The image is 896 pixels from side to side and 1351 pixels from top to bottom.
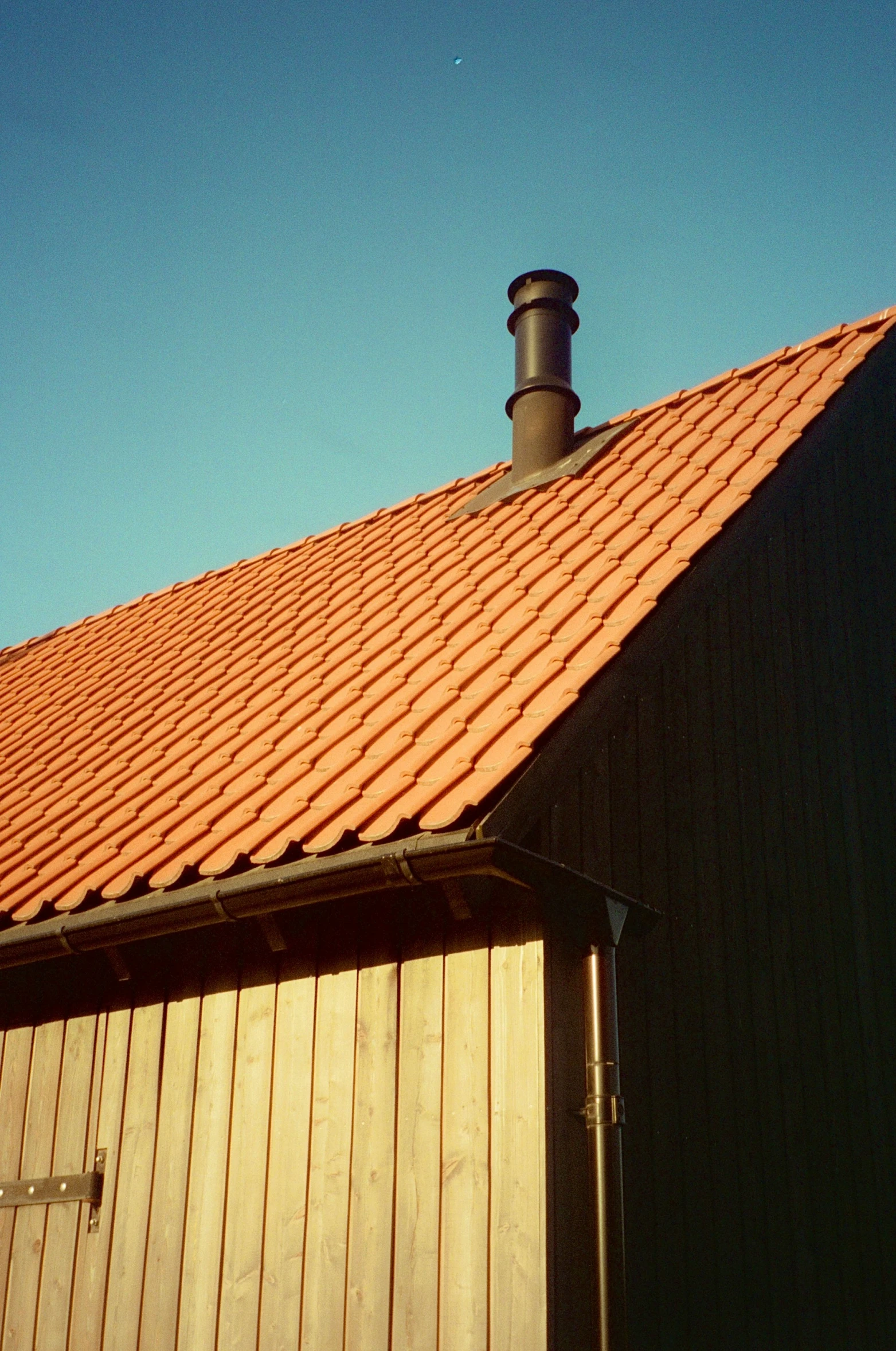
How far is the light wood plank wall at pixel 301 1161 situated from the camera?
414 cm

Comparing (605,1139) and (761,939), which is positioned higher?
(761,939)

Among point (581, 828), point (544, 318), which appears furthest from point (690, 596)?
point (544, 318)

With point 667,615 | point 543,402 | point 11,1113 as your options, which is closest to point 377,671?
point 667,615

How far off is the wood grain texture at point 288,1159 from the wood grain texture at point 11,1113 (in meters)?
1.43

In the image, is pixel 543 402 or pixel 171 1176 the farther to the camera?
pixel 543 402

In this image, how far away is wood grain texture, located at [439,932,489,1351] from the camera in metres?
4.05

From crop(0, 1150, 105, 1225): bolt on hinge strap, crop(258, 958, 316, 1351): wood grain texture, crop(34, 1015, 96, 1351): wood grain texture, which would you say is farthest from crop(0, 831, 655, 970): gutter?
crop(0, 1150, 105, 1225): bolt on hinge strap

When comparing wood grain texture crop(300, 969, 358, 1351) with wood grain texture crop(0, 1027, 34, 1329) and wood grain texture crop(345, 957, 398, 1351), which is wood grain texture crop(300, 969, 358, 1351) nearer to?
wood grain texture crop(345, 957, 398, 1351)

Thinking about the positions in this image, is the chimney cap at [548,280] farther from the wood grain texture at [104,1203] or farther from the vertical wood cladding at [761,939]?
the wood grain texture at [104,1203]

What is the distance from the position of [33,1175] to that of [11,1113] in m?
0.32

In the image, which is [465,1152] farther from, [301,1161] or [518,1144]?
[301,1161]

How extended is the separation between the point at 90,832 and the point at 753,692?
3.18m

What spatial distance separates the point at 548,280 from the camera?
920cm

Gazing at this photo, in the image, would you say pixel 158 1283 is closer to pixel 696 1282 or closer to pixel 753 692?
pixel 696 1282
